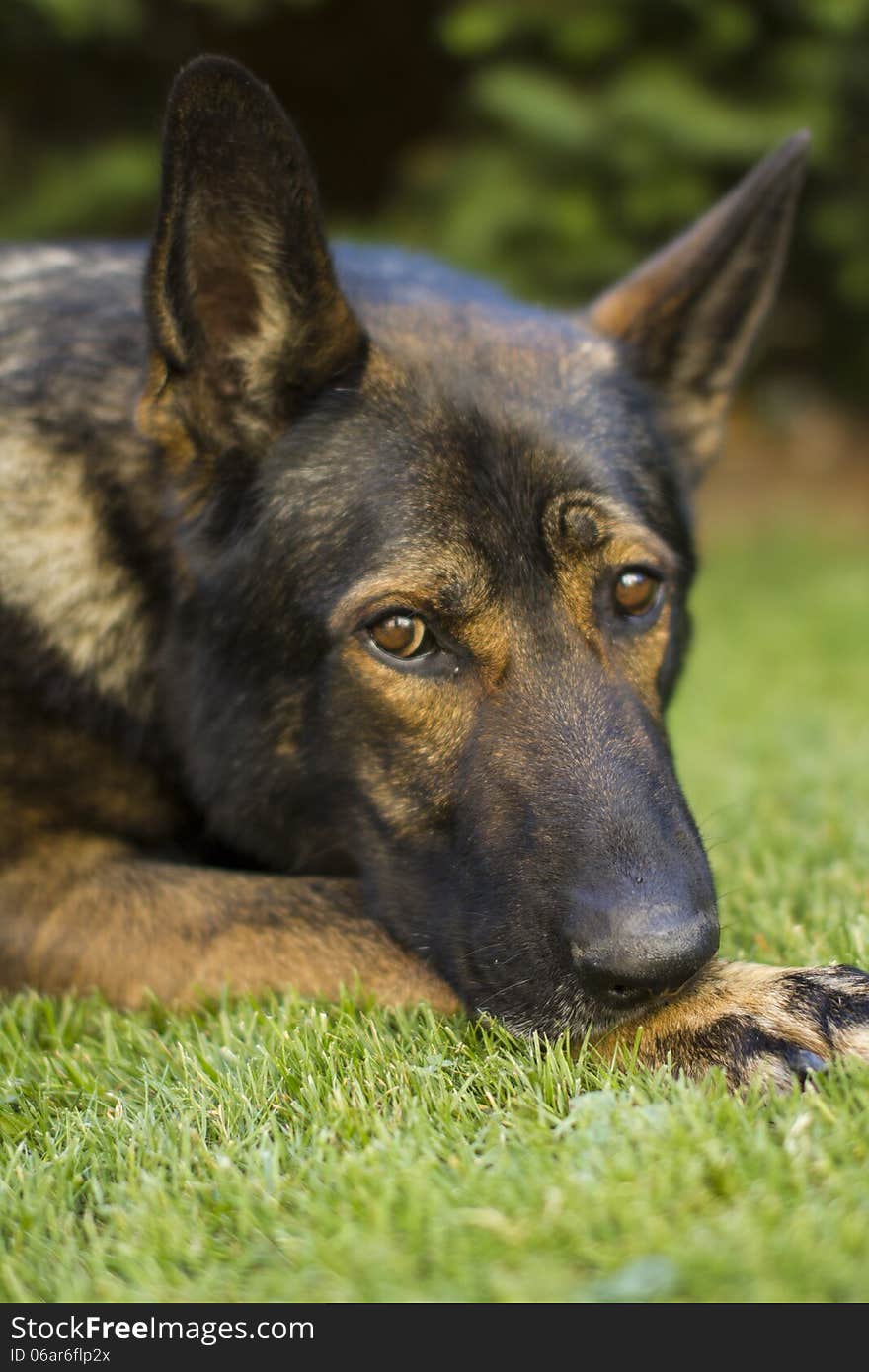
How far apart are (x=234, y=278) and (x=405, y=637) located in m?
0.90

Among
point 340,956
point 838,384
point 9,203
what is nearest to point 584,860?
point 340,956

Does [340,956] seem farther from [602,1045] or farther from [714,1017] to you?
[714,1017]

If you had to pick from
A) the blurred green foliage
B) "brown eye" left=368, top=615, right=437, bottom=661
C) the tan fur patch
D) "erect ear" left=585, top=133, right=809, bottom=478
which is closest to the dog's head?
"brown eye" left=368, top=615, right=437, bottom=661

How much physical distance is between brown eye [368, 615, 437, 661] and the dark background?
210 inches

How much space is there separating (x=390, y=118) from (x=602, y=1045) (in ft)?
26.9

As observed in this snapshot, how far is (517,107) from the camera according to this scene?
23.8 ft

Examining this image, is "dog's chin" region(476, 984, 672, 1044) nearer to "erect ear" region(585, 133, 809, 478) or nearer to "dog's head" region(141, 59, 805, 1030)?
"dog's head" region(141, 59, 805, 1030)

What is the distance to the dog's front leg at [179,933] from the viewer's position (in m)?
2.61

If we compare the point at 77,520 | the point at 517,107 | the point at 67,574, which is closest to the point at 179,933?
the point at 67,574

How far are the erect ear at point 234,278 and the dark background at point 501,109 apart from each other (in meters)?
4.65

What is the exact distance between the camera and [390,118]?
901 cm

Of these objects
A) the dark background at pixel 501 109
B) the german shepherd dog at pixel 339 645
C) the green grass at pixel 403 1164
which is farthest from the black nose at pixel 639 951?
the dark background at pixel 501 109

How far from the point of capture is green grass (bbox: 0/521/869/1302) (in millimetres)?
1618

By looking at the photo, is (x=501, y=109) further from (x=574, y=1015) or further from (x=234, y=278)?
(x=574, y=1015)
